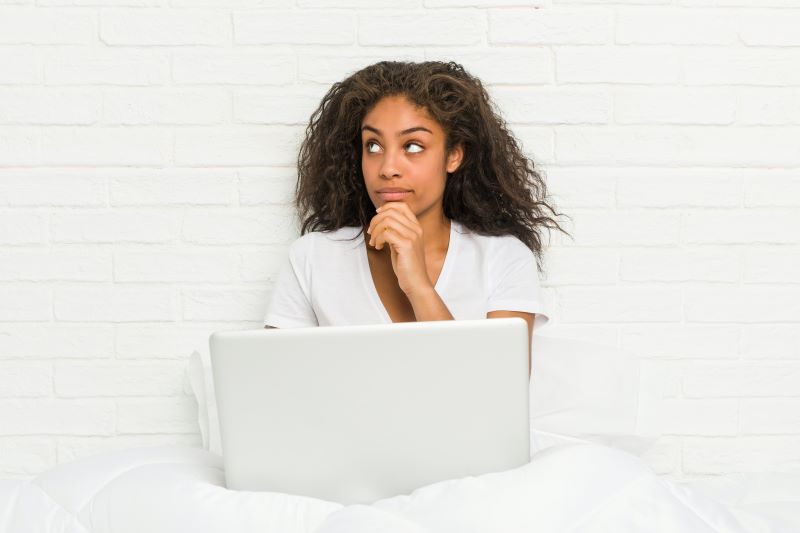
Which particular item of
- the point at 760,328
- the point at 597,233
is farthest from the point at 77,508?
the point at 760,328

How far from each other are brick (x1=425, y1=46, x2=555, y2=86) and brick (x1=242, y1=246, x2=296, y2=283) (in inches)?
23.7

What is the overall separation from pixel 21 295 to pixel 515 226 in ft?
4.01

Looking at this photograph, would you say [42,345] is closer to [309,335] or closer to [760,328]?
[309,335]

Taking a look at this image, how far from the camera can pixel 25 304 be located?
210 cm

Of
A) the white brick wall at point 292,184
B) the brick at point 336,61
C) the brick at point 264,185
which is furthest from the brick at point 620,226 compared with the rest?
the brick at point 264,185

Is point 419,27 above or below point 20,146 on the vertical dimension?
above

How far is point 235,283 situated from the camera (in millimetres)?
2109

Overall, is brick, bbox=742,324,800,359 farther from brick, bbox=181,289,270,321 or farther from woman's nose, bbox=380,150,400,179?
brick, bbox=181,289,270,321

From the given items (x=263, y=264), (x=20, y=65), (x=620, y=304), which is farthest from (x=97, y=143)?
(x=620, y=304)

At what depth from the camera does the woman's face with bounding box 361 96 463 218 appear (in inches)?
75.4

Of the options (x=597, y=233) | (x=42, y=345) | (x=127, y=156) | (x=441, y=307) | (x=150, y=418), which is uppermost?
(x=127, y=156)

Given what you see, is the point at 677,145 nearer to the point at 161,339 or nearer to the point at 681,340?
the point at 681,340

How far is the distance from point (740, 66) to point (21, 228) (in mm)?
1804

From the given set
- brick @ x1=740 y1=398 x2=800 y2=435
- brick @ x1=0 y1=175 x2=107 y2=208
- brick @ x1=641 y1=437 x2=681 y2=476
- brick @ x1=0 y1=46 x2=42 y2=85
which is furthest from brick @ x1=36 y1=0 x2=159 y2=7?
brick @ x1=740 y1=398 x2=800 y2=435
